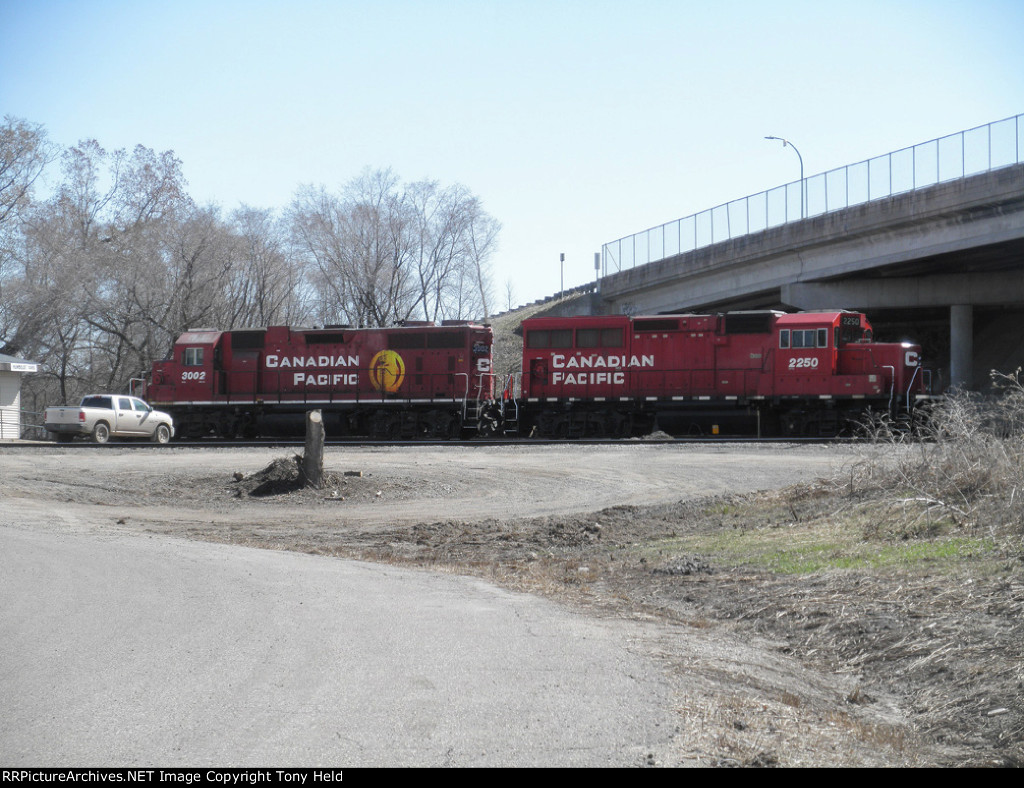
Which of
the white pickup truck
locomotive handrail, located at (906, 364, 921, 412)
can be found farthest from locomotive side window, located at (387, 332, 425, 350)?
locomotive handrail, located at (906, 364, 921, 412)

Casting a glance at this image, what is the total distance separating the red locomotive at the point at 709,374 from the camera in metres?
30.8

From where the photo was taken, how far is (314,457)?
19312 millimetres

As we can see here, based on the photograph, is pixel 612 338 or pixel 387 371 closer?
A: pixel 612 338

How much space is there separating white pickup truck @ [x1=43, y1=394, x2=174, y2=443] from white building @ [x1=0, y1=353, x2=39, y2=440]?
6.10m

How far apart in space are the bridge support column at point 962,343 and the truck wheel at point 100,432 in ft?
104

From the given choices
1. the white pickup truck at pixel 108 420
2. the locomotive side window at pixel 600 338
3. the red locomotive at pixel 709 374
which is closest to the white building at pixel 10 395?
the white pickup truck at pixel 108 420

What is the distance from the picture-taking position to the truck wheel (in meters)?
33.3

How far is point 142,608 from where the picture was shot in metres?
8.41

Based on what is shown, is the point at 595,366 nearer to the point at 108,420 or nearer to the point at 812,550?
the point at 108,420

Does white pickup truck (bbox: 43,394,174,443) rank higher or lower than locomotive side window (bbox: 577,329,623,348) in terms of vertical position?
lower

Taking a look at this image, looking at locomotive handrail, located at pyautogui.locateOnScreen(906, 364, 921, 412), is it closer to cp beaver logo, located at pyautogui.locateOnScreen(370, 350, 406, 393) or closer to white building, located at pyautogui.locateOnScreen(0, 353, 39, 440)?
cp beaver logo, located at pyautogui.locateOnScreen(370, 350, 406, 393)

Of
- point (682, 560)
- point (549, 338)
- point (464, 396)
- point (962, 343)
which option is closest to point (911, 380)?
point (962, 343)

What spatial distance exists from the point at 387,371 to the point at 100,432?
9964 millimetres

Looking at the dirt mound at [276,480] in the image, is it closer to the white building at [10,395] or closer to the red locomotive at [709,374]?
the red locomotive at [709,374]
